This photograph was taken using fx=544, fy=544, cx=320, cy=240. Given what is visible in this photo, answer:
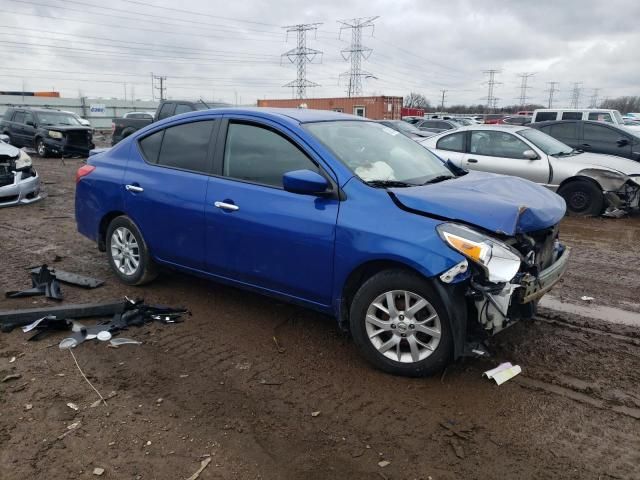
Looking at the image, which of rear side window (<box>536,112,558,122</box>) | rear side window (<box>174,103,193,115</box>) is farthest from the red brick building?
rear side window (<box>174,103,193,115</box>)

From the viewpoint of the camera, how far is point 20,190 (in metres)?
9.66

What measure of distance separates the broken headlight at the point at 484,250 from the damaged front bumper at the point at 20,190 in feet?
28.5

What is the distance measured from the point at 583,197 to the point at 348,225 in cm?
727

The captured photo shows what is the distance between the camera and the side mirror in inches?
146

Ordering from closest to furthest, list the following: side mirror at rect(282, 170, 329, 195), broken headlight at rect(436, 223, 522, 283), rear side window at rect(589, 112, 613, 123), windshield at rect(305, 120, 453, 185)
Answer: broken headlight at rect(436, 223, 522, 283) < side mirror at rect(282, 170, 329, 195) < windshield at rect(305, 120, 453, 185) < rear side window at rect(589, 112, 613, 123)

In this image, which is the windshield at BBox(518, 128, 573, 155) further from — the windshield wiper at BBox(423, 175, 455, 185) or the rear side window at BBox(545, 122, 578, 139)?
the windshield wiper at BBox(423, 175, 455, 185)

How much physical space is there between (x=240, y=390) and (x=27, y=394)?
4.37 feet

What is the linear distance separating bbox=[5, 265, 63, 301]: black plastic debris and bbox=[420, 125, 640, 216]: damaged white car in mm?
7381

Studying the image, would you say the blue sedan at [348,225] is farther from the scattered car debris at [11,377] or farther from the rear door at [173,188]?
the scattered car debris at [11,377]

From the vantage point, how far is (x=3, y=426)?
3.10 meters

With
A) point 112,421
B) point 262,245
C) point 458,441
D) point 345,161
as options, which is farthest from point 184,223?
point 458,441

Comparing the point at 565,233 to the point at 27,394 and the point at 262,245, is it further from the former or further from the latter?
the point at 27,394

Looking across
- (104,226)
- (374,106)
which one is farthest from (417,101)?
(104,226)

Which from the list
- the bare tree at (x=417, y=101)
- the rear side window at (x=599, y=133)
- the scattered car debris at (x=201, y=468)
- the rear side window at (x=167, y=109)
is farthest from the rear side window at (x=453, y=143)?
the bare tree at (x=417, y=101)
